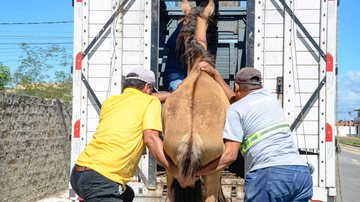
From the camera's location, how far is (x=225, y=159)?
3.29 metres

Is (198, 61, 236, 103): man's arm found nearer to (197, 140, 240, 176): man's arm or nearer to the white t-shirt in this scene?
the white t-shirt

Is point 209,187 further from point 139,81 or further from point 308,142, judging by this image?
point 308,142

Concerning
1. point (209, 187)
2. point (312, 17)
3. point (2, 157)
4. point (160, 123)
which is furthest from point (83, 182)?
point (2, 157)

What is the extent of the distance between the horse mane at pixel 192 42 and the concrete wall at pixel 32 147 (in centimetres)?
386

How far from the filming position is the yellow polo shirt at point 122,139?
→ 3.38m

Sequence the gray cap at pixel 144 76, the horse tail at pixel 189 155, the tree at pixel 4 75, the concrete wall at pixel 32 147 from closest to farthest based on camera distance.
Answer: the horse tail at pixel 189 155 → the gray cap at pixel 144 76 → the concrete wall at pixel 32 147 → the tree at pixel 4 75

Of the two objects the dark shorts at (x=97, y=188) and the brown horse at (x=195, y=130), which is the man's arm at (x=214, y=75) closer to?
the brown horse at (x=195, y=130)

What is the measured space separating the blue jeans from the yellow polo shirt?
2.39ft

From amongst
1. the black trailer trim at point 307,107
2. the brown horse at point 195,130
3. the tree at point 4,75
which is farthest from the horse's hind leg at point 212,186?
the tree at point 4,75

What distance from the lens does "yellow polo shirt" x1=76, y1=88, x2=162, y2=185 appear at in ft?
11.1

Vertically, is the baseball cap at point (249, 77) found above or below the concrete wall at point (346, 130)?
above

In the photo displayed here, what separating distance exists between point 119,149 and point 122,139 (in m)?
0.07

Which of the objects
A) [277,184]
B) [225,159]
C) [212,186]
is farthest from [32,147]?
[277,184]

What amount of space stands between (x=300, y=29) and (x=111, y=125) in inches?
80.5
